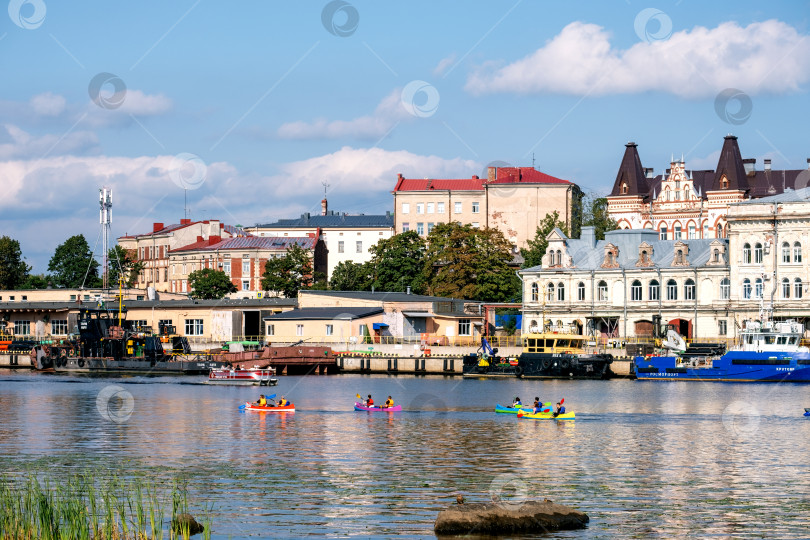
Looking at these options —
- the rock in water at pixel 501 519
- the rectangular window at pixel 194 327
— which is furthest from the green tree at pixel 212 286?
the rock in water at pixel 501 519

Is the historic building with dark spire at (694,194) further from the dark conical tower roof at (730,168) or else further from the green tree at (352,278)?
the green tree at (352,278)

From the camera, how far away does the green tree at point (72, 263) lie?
637ft

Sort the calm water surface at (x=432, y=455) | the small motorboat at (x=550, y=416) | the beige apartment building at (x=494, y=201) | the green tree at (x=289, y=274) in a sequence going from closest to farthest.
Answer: the calm water surface at (x=432, y=455)
the small motorboat at (x=550, y=416)
the green tree at (x=289, y=274)
the beige apartment building at (x=494, y=201)

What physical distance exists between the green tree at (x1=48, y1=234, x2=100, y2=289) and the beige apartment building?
180 feet

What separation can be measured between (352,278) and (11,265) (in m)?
65.8

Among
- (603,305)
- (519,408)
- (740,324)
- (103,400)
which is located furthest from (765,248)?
(103,400)

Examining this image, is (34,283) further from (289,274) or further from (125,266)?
(289,274)

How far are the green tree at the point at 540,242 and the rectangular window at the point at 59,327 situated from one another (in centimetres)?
5427

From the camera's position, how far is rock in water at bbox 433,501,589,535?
31.8 m

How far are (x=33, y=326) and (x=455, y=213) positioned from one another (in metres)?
62.9

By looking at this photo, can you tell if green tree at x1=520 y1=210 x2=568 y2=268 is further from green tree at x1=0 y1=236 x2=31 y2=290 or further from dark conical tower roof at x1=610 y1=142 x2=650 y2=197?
green tree at x1=0 y1=236 x2=31 y2=290

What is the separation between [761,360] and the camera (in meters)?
92.6

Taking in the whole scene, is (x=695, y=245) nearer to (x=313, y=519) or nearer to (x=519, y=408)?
(x=519, y=408)

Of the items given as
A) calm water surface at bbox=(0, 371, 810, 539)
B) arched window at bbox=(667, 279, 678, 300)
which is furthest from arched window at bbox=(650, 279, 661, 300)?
calm water surface at bbox=(0, 371, 810, 539)
